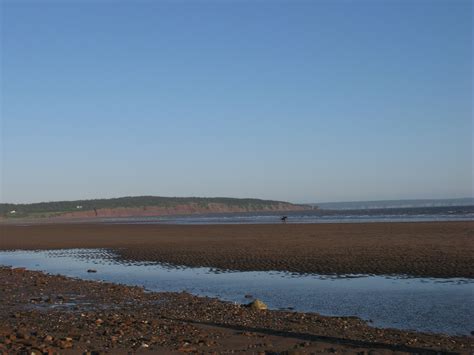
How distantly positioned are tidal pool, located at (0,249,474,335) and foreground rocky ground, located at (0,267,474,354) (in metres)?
1.39

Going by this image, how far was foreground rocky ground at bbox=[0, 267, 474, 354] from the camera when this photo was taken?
1077cm

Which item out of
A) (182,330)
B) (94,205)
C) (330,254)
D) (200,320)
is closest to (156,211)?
(94,205)

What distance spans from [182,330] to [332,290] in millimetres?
7875

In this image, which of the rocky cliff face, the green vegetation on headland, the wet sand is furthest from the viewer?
the green vegetation on headland

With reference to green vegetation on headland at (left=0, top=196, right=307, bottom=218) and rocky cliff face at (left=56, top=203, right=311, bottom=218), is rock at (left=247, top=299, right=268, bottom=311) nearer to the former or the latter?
rocky cliff face at (left=56, top=203, right=311, bottom=218)

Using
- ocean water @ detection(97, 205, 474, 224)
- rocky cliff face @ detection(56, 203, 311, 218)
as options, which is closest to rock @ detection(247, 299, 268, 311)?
ocean water @ detection(97, 205, 474, 224)

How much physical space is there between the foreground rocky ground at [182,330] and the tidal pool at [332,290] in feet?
4.55

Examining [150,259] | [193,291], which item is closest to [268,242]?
[150,259]

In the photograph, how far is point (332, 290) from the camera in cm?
1886

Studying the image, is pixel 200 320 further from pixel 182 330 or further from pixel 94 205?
pixel 94 205

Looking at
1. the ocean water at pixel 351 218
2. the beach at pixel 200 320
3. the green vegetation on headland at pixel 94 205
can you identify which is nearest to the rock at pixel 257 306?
the beach at pixel 200 320

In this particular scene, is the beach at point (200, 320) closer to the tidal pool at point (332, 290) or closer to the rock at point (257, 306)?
the rock at point (257, 306)

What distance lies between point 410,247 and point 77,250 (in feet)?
71.7

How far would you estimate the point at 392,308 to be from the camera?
51.0 feet
